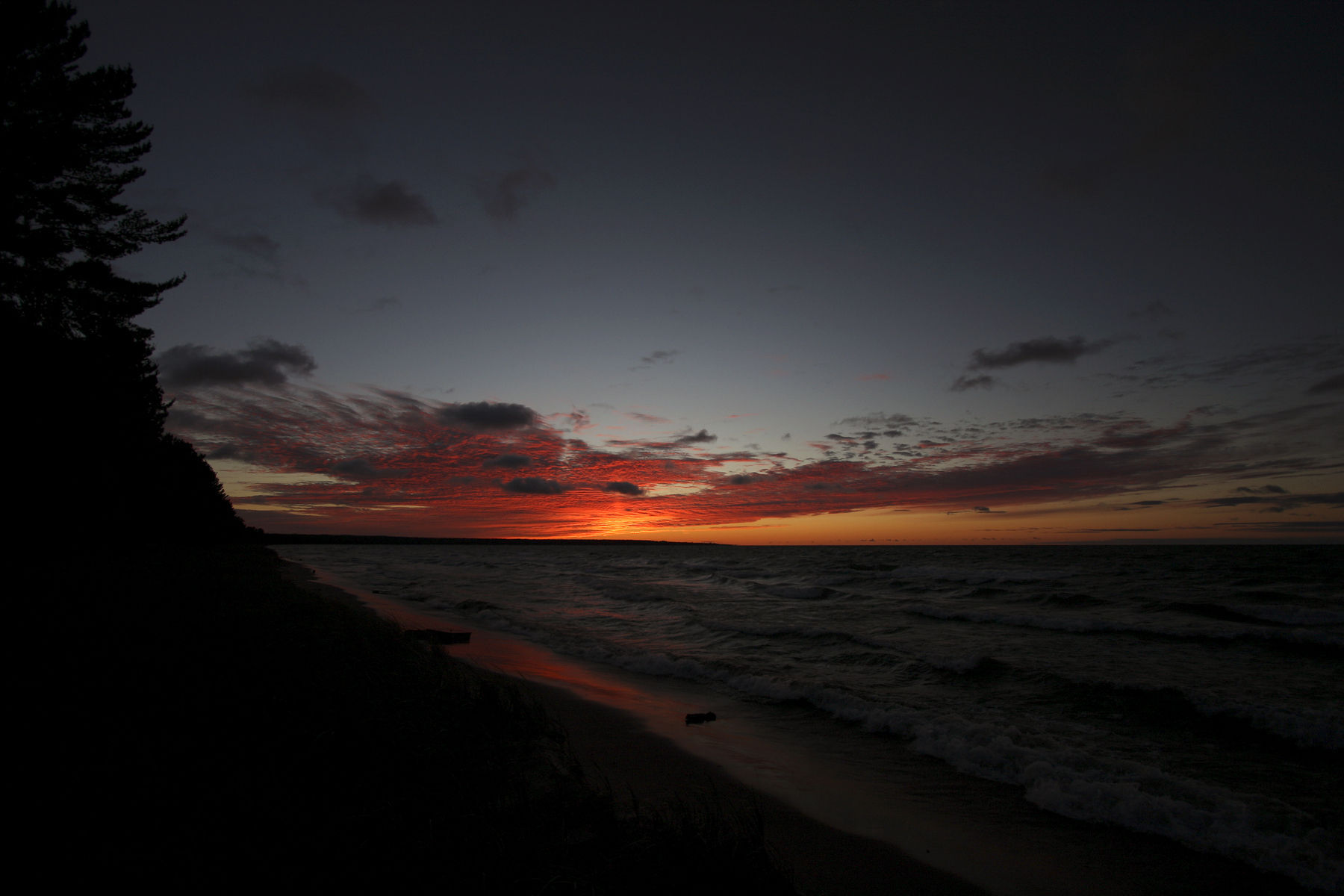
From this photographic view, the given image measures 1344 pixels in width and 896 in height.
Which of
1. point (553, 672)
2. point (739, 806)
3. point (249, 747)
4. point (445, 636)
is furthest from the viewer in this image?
point (445, 636)

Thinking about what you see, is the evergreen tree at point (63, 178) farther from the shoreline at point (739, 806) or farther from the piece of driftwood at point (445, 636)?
the shoreline at point (739, 806)

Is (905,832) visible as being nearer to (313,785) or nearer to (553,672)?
(313,785)

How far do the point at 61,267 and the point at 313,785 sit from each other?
67.4ft

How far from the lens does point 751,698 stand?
12570 mm

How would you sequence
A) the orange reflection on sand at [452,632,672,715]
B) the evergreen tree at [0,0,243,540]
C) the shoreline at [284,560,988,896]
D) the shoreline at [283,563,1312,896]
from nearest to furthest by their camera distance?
the shoreline at [284,560,988,896], the shoreline at [283,563,1312,896], the orange reflection on sand at [452,632,672,715], the evergreen tree at [0,0,243,540]

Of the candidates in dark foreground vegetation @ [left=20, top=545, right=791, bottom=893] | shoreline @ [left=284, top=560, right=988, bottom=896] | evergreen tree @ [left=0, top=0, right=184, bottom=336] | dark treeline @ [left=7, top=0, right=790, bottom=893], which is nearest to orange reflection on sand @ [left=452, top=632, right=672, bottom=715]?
shoreline @ [left=284, top=560, right=988, bottom=896]

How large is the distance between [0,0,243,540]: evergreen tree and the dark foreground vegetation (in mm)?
13772

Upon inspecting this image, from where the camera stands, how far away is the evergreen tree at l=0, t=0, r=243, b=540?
1495 cm

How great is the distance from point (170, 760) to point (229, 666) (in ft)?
9.58

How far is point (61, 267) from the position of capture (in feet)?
54.7

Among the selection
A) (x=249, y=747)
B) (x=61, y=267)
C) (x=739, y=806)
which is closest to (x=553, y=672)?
(x=739, y=806)

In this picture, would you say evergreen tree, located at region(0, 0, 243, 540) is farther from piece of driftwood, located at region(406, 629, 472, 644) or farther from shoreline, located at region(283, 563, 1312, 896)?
shoreline, located at region(283, 563, 1312, 896)

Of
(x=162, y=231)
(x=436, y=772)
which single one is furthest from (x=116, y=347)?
(x=436, y=772)

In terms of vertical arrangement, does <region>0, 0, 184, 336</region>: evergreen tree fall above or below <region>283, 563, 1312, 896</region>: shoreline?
above
